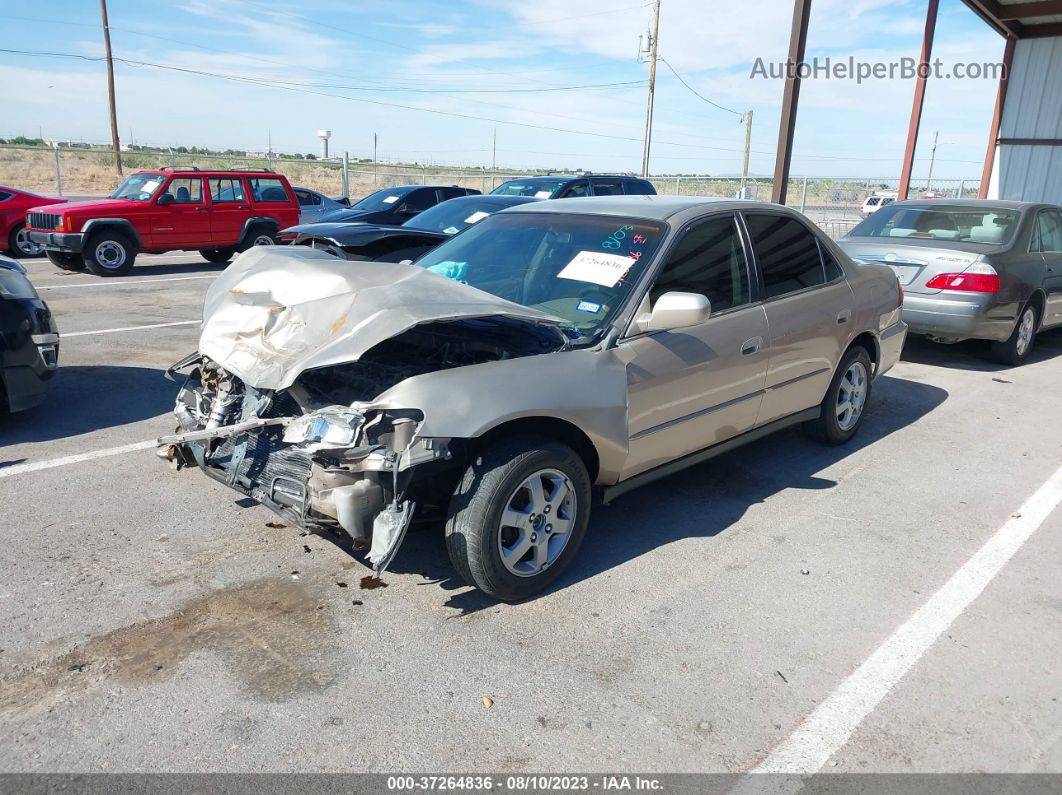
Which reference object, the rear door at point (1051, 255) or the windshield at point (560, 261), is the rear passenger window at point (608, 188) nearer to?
the rear door at point (1051, 255)

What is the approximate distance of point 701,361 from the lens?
160 inches

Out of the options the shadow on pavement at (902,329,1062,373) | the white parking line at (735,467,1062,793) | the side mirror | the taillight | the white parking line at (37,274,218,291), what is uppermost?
the side mirror

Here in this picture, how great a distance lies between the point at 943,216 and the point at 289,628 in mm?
8080

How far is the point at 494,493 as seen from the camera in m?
3.22

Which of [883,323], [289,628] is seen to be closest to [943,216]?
[883,323]

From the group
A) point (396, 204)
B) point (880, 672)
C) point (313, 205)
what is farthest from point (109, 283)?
point (880, 672)

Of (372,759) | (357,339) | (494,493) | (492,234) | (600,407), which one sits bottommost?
(372,759)

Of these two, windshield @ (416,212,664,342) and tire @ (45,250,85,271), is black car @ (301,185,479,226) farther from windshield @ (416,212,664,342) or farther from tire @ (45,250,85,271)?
windshield @ (416,212,664,342)

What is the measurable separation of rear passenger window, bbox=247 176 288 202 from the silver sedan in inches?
423

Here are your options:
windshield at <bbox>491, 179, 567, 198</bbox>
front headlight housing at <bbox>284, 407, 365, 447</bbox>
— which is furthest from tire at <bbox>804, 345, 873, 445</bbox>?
windshield at <bbox>491, 179, 567, 198</bbox>

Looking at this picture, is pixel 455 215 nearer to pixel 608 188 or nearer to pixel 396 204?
pixel 608 188

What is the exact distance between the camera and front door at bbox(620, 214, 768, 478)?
3818mm

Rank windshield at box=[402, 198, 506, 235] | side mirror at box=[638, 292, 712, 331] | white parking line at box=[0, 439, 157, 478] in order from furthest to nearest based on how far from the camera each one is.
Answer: windshield at box=[402, 198, 506, 235], white parking line at box=[0, 439, 157, 478], side mirror at box=[638, 292, 712, 331]

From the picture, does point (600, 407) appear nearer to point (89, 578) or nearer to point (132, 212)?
point (89, 578)
